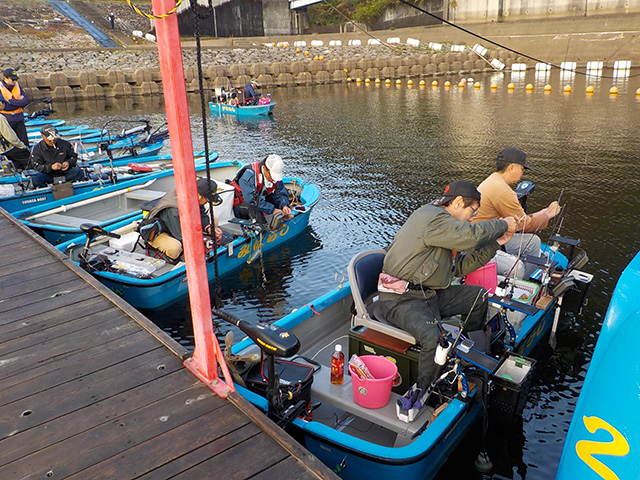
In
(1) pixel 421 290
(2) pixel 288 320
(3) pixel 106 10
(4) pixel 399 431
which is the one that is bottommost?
(4) pixel 399 431

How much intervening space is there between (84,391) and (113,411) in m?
0.42

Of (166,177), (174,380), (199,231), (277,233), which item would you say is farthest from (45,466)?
(166,177)

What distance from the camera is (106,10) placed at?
193ft

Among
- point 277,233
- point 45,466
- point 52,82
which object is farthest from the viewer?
point 52,82

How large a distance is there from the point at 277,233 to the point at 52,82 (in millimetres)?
31332

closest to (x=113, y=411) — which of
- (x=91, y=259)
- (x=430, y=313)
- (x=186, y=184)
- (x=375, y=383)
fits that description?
(x=186, y=184)

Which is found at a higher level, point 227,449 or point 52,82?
point 52,82

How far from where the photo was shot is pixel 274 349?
375 cm

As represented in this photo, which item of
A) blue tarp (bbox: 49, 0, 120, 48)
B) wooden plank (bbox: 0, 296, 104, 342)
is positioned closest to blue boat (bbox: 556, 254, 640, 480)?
wooden plank (bbox: 0, 296, 104, 342)

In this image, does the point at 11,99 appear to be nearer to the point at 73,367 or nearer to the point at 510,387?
the point at 73,367

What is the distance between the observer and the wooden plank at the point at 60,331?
4.80m

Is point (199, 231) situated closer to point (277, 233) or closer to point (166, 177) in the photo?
point (277, 233)

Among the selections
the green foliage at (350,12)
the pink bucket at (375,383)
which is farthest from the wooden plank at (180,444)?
the green foliage at (350,12)

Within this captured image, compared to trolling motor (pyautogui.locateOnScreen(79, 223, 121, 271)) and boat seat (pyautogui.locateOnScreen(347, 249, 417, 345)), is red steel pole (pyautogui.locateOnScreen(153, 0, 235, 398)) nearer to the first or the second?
boat seat (pyautogui.locateOnScreen(347, 249, 417, 345))
